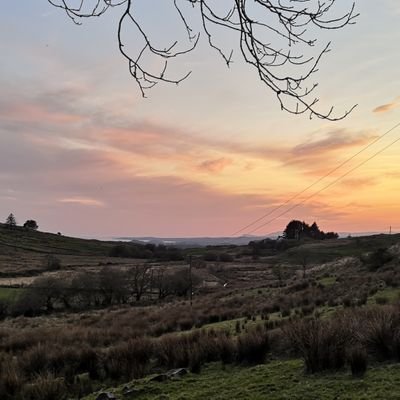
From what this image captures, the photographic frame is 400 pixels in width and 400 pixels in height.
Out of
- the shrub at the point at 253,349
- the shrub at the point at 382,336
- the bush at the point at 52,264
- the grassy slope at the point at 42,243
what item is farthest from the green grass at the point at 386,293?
the grassy slope at the point at 42,243

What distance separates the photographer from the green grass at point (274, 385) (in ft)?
21.6

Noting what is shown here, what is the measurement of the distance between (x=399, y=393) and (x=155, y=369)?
5.54 m

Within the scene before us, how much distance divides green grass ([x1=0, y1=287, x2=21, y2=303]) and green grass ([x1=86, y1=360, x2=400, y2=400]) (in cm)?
4869

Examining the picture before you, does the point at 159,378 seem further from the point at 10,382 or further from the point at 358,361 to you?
the point at 10,382

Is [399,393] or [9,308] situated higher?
[399,393]

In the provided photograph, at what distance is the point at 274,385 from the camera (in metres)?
7.42

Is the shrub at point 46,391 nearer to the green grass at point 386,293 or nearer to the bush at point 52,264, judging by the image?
the green grass at point 386,293

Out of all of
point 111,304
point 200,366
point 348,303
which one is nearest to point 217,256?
point 111,304

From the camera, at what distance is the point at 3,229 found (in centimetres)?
17638

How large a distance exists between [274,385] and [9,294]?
56.2m

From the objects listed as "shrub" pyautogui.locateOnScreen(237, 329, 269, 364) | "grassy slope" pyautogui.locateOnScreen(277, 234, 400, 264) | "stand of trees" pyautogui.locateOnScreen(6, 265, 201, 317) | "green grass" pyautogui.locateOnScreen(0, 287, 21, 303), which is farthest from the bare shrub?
"grassy slope" pyautogui.locateOnScreen(277, 234, 400, 264)

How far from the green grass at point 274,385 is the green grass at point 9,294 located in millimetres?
48694

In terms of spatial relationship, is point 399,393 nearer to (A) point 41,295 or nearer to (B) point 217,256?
(A) point 41,295

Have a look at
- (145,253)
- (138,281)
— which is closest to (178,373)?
(138,281)
